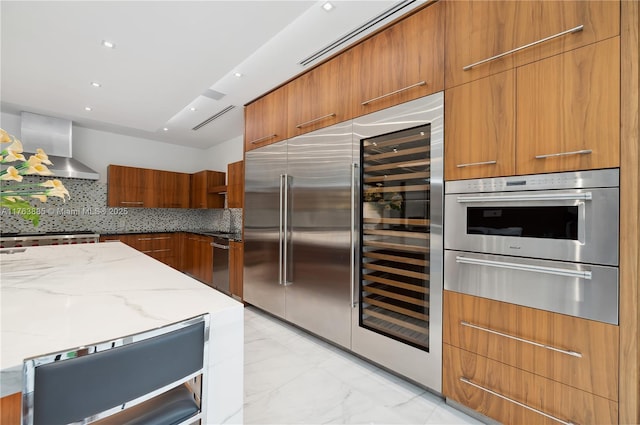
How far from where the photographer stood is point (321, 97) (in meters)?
2.60

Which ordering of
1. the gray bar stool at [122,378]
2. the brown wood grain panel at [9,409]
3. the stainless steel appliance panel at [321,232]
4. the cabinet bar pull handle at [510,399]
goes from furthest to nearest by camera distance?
1. the stainless steel appliance panel at [321,232]
2. the cabinet bar pull handle at [510,399]
3. the brown wood grain panel at [9,409]
4. the gray bar stool at [122,378]

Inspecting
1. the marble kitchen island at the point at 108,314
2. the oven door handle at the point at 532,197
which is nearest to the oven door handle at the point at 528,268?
the oven door handle at the point at 532,197

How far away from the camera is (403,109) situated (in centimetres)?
196

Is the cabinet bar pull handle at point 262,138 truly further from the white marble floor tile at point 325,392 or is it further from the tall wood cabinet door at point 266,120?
the white marble floor tile at point 325,392

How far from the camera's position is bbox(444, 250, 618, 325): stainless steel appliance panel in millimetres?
1251

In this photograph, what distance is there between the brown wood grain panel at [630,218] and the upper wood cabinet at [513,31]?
0.09 m

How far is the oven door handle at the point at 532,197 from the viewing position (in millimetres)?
1297

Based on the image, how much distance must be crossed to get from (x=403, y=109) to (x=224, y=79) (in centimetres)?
203

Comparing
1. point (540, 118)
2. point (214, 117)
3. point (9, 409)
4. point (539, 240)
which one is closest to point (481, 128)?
point (540, 118)

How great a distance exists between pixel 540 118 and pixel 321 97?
5.69ft

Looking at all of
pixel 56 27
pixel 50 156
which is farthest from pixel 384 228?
pixel 50 156

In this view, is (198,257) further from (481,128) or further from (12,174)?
(481,128)

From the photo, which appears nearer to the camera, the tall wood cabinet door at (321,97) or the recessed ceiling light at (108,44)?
the recessed ceiling light at (108,44)

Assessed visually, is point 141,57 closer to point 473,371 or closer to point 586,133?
point 586,133
